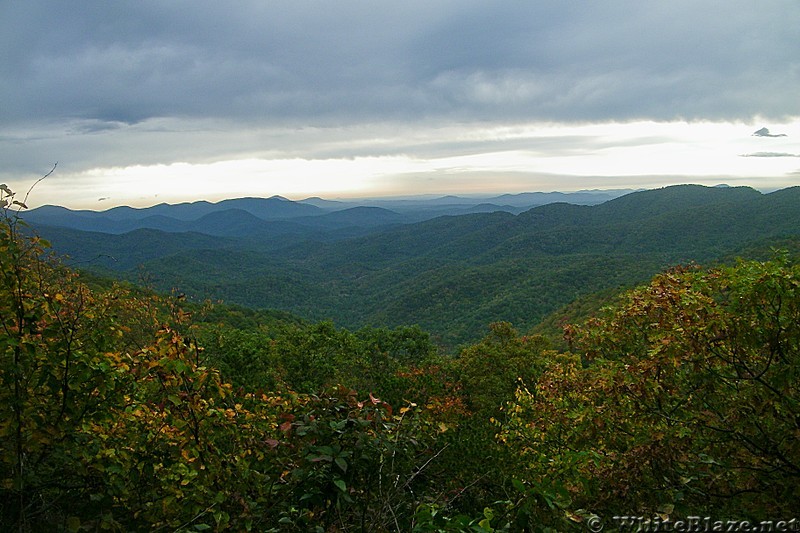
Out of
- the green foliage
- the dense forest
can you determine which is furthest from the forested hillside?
the green foliage

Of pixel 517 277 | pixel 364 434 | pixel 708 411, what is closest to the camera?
pixel 364 434

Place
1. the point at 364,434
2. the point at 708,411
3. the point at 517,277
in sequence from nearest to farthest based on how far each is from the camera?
the point at 364,434
the point at 708,411
the point at 517,277

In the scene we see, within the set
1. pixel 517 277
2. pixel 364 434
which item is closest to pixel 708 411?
pixel 364 434

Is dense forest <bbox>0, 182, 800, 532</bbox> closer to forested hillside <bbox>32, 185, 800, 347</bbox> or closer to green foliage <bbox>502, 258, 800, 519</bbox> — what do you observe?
green foliage <bbox>502, 258, 800, 519</bbox>

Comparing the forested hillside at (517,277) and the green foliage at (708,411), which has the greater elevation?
the green foliage at (708,411)

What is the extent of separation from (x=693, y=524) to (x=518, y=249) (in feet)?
655

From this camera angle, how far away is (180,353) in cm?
335

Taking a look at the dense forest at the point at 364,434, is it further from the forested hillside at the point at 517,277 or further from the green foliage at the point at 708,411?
the forested hillside at the point at 517,277

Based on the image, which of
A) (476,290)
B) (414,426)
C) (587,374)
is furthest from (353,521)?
(476,290)

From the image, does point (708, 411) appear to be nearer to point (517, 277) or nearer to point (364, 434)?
point (364, 434)

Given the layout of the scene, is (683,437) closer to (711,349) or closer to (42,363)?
(711,349)

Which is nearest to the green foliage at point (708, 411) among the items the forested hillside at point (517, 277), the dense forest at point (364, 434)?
the dense forest at point (364, 434)

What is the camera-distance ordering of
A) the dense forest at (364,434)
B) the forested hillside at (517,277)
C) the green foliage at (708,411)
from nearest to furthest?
1. the dense forest at (364,434)
2. the green foliage at (708,411)
3. the forested hillside at (517,277)

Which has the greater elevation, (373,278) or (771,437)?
(771,437)
